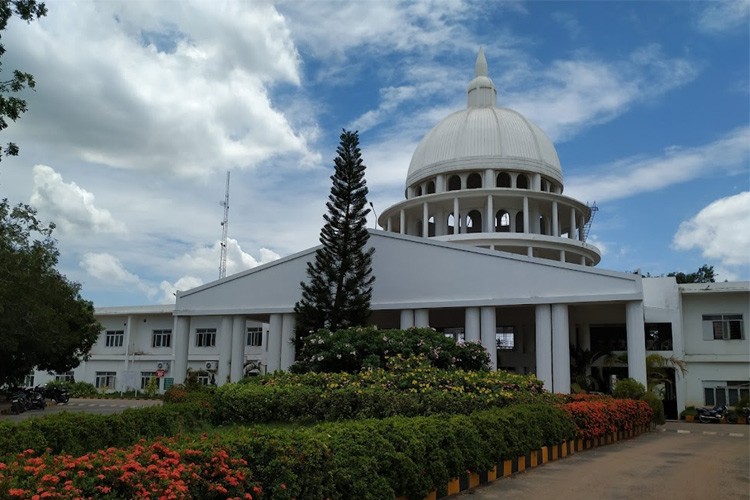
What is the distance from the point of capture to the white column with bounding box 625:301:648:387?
20.9 m

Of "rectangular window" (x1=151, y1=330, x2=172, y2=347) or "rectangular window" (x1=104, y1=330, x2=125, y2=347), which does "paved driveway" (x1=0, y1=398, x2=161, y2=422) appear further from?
"rectangular window" (x1=104, y1=330, x2=125, y2=347)

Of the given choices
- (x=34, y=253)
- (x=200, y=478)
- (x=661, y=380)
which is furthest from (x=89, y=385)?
(x=200, y=478)

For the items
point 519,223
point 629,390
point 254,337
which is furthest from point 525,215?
point 254,337

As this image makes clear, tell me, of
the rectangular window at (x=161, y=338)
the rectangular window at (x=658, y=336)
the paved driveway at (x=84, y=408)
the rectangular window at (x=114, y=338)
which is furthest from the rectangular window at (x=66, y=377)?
the rectangular window at (x=658, y=336)

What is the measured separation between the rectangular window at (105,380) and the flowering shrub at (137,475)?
38.1m

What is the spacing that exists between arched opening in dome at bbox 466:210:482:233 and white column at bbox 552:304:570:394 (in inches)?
385

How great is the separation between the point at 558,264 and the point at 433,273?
14.5 ft

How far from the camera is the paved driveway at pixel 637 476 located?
26.6ft

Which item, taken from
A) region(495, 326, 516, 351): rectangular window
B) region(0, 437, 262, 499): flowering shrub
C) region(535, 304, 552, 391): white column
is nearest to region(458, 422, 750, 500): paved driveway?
region(0, 437, 262, 499): flowering shrub

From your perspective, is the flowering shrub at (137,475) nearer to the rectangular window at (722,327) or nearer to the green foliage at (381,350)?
the green foliage at (381,350)

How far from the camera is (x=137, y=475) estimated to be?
15.4 ft

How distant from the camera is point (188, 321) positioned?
29.4m

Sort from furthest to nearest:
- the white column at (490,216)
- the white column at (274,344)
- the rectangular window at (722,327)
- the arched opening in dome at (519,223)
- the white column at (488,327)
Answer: the arched opening in dome at (519,223) → the white column at (490,216) → the white column at (274,344) → the rectangular window at (722,327) → the white column at (488,327)

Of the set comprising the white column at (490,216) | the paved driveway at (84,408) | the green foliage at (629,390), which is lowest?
the paved driveway at (84,408)
